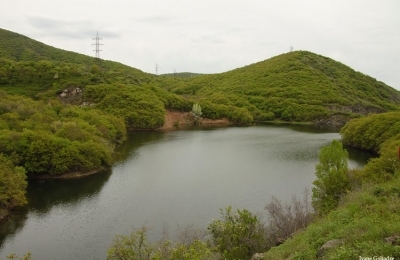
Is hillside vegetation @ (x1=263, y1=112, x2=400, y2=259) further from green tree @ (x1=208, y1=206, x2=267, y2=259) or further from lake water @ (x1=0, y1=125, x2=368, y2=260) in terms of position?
lake water @ (x1=0, y1=125, x2=368, y2=260)

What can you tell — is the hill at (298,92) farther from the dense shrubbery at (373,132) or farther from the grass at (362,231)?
the grass at (362,231)

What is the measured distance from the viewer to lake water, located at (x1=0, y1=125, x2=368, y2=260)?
32188 mm

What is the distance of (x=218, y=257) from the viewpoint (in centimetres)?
2267

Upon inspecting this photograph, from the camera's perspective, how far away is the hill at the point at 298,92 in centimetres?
14612

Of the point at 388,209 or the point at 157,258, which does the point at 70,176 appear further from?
the point at 388,209

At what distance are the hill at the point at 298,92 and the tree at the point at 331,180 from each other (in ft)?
336

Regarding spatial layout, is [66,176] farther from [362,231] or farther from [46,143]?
[362,231]

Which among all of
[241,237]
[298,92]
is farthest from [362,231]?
[298,92]

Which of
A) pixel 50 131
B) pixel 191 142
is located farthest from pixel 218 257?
pixel 191 142

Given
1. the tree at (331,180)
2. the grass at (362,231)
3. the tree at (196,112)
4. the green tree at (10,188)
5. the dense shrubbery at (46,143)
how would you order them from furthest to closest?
the tree at (196,112) < the dense shrubbery at (46,143) < the green tree at (10,188) < the tree at (331,180) < the grass at (362,231)

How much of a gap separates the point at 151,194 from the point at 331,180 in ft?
71.4

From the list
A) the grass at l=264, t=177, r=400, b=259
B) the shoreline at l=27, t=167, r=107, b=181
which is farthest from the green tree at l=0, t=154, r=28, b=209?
the grass at l=264, t=177, r=400, b=259

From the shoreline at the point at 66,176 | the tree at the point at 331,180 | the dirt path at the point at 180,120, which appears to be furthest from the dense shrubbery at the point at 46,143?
the dirt path at the point at 180,120

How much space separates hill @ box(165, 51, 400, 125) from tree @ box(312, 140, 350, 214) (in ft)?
336
